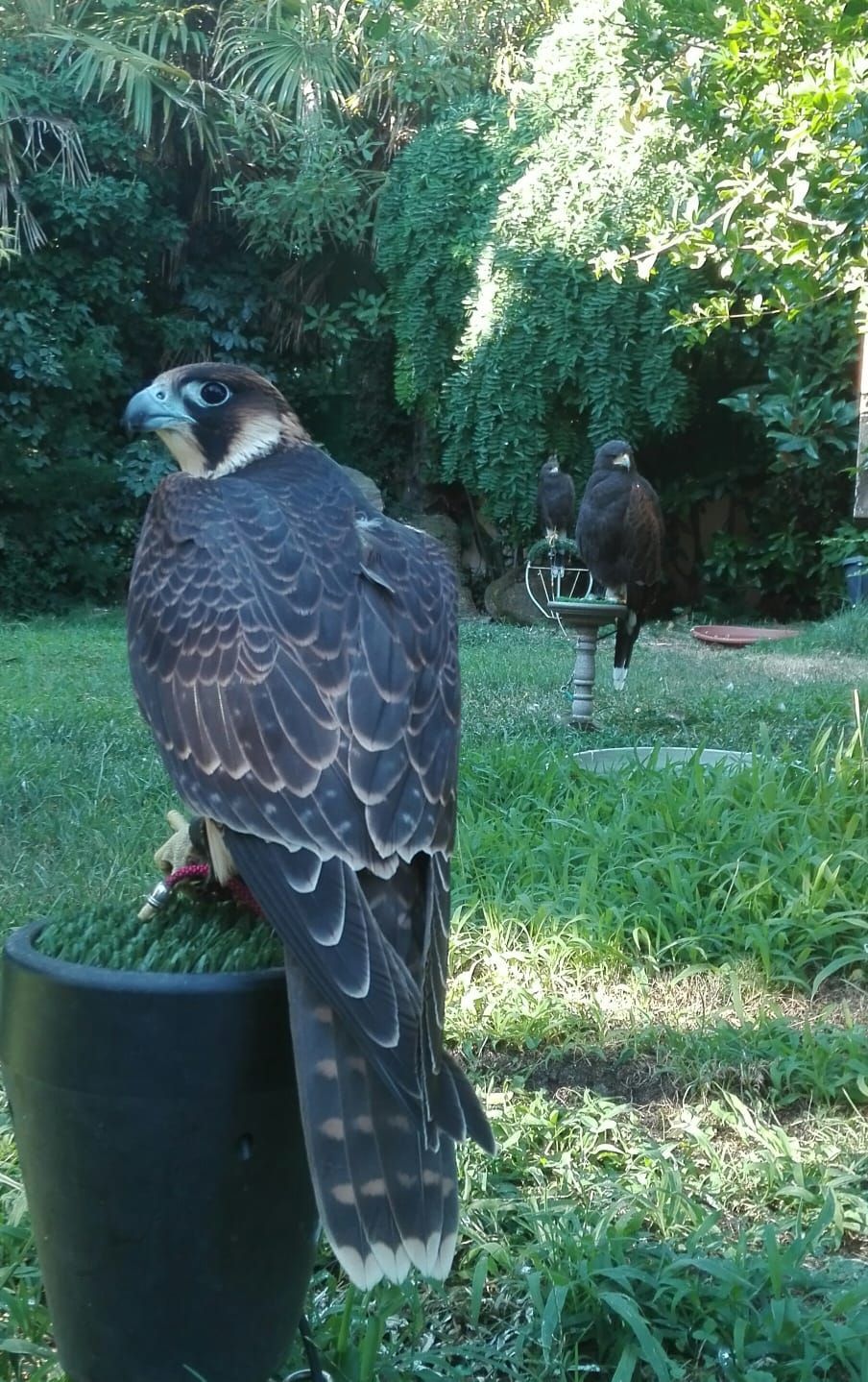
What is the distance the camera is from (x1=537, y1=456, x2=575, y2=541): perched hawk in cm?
959

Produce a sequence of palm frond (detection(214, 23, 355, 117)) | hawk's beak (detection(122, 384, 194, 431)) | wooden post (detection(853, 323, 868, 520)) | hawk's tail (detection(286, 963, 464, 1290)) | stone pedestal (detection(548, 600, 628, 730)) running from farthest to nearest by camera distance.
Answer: palm frond (detection(214, 23, 355, 117))
stone pedestal (detection(548, 600, 628, 730))
wooden post (detection(853, 323, 868, 520))
hawk's beak (detection(122, 384, 194, 431))
hawk's tail (detection(286, 963, 464, 1290))

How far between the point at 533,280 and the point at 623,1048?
347 inches

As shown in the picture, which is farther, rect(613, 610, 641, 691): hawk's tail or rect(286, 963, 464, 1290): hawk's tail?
rect(613, 610, 641, 691): hawk's tail

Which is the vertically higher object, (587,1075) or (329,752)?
(329,752)

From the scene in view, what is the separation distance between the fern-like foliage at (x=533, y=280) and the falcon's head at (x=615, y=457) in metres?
4.05

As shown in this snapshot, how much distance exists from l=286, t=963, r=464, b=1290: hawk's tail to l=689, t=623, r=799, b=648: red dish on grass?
8.06m

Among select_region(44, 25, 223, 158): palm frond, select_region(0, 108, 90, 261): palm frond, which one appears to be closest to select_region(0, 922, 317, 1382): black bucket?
select_region(0, 108, 90, 261): palm frond

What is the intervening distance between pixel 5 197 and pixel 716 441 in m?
6.66

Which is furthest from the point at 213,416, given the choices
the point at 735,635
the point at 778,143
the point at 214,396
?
the point at 735,635

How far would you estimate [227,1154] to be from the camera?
1470mm

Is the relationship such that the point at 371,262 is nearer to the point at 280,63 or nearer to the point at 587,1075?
the point at 280,63

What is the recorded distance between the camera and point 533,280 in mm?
10398

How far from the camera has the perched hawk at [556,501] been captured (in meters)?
9.59

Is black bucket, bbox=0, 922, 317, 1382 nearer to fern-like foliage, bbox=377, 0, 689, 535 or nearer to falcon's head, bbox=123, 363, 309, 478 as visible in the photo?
falcon's head, bbox=123, 363, 309, 478
